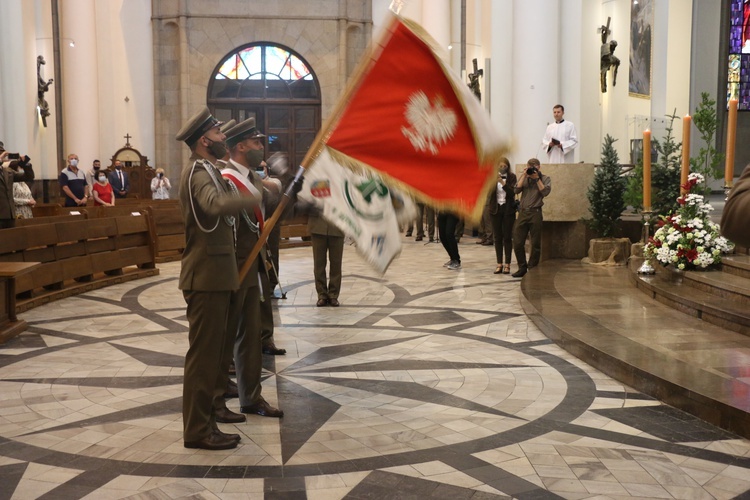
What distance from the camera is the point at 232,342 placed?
5199mm

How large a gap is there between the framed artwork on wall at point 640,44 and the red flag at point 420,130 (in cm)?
1647

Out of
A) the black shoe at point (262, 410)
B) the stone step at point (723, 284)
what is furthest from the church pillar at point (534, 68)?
the black shoe at point (262, 410)

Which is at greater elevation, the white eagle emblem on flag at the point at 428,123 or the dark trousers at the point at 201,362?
the white eagle emblem on flag at the point at 428,123

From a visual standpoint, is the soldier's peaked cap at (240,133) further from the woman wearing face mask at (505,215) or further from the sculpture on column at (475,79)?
the sculpture on column at (475,79)

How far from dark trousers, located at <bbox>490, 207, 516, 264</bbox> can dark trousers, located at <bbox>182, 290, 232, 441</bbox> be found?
8.73 m

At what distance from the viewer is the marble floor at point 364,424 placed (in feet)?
13.8

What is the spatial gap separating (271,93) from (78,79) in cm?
599

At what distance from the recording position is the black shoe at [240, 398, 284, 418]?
540cm

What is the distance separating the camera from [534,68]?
14984 mm

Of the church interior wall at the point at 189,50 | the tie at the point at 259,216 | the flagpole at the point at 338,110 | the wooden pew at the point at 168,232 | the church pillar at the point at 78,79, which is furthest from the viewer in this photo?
the church interior wall at the point at 189,50

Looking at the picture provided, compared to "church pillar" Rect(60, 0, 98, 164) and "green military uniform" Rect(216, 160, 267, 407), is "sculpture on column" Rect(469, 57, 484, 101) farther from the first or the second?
"green military uniform" Rect(216, 160, 267, 407)

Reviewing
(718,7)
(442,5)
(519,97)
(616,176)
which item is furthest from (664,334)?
(718,7)

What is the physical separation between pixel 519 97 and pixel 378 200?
36.2 ft

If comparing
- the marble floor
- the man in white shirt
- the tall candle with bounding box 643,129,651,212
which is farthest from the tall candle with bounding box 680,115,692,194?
the man in white shirt
